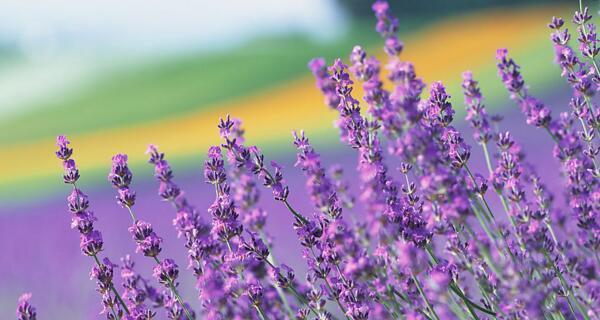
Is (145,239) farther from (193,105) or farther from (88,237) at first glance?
(193,105)

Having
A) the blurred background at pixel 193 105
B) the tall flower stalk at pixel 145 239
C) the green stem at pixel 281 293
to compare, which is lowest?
the green stem at pixel 281 293

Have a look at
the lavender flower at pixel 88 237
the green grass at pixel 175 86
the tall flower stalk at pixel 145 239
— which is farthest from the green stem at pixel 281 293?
the green grass at pixel 175 86

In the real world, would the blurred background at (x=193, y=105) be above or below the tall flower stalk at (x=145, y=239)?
above

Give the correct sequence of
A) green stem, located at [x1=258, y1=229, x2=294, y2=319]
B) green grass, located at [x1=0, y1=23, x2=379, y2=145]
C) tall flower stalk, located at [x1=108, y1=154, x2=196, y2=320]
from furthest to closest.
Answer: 1. green grass, located at [x1=0, y1=23, x2=379, y2=145]
2. tall flower stalk, located at [x1=108, y1=154, x2=196, y2=320]
3. green stem, located at [x1=258, y1=229, x2=294, y2=319]

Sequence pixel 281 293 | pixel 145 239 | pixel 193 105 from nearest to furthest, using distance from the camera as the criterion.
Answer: pixel 281 293 < pixel 145 239 < pixel 193 105

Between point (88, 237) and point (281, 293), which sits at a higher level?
point (88, 237)

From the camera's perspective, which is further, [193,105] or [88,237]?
[193,105]

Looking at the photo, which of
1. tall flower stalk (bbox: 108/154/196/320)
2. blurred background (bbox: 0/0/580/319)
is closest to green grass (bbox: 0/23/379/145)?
blurred background (bbox: 0/0/580/319)

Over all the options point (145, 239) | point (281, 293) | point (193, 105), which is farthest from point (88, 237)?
point (193, 105)

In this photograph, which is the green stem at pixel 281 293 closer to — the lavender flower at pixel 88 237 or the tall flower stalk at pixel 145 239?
the tall flower stalk at pixel 145 239

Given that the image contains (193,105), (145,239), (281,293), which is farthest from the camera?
(193,105)

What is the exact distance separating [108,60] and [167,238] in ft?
44.2

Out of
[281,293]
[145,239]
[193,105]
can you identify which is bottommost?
[281,293]

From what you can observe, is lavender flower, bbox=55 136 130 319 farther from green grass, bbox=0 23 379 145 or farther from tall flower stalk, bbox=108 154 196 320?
green grass, bbox=0 23 379 145
